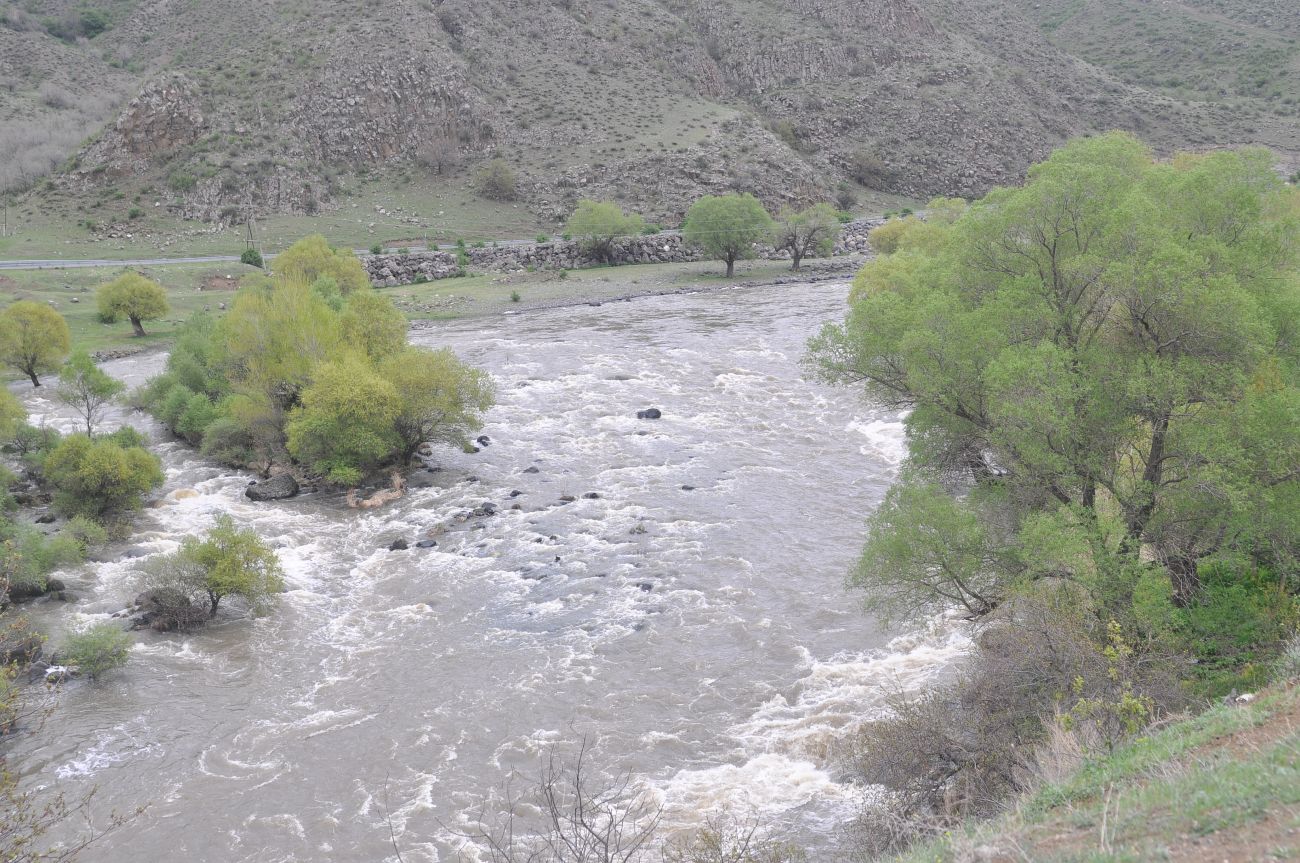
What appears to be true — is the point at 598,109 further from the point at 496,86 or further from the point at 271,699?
the point at 271,699

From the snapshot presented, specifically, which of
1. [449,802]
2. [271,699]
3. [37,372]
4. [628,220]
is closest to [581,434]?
[271,699]

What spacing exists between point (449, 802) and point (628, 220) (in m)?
76.9

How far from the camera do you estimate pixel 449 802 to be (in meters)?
16.8

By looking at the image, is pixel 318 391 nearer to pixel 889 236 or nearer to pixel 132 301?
pixel 132 301

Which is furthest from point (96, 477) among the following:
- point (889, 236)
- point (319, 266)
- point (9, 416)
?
point (889, 236)

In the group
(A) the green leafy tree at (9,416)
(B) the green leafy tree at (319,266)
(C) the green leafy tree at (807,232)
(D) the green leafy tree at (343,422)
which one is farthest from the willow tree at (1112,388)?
(C) the green leafy tree at (807,232)

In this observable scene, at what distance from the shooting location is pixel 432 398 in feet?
116

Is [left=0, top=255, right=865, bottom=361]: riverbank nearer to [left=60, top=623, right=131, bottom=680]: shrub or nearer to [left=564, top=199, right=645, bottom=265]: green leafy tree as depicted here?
[left=564, top=199, right=645, bottom=265]: green leafy tree

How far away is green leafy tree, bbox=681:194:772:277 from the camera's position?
81.3 meters

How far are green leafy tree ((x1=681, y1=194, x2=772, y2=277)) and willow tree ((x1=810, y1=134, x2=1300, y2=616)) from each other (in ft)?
201

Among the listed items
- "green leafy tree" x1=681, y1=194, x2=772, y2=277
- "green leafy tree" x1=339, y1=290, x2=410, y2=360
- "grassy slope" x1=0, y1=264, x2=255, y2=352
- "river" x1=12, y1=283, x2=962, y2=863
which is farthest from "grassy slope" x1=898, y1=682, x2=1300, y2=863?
"green leafy tree" x1=681, y1=194, x2=772, y2=277

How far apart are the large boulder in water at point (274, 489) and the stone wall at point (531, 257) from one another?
46.8 metres

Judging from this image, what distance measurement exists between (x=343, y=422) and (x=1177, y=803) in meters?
30.8

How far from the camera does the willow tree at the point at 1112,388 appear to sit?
15734mm
